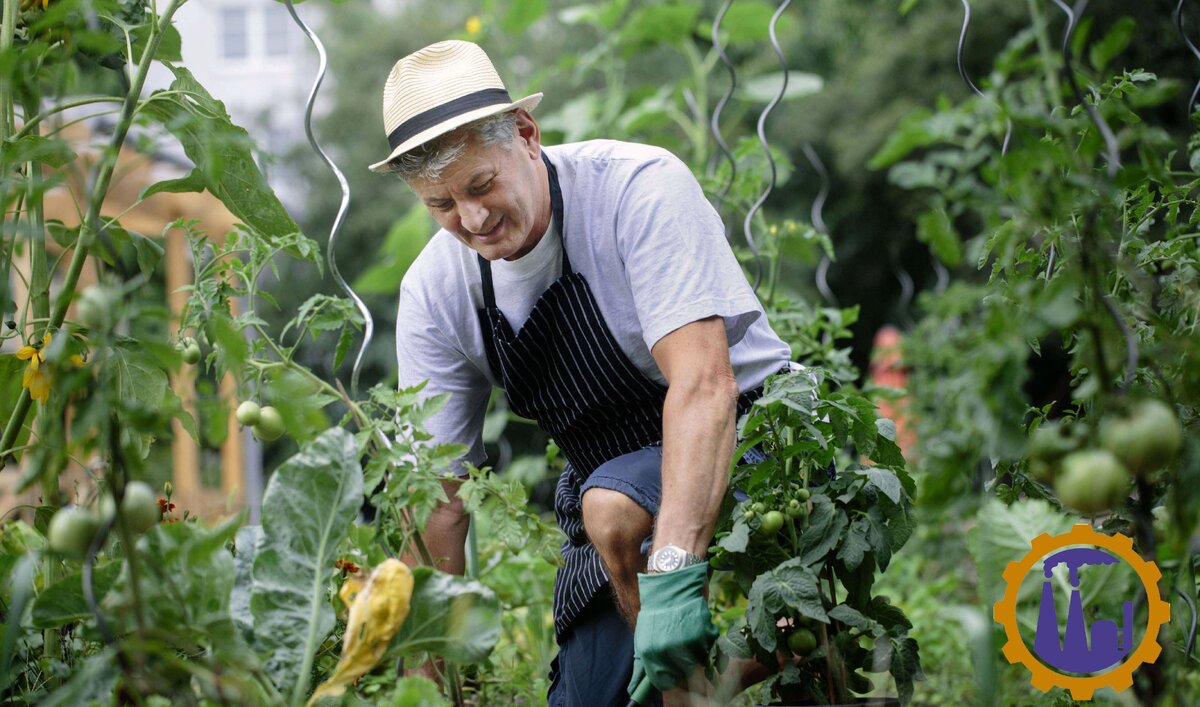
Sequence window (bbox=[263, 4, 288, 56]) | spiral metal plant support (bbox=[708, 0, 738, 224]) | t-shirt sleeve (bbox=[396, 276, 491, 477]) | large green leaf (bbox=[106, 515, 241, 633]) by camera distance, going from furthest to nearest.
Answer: window (bbox=[263, 4, 288, 56]) < spiral metal plant support (bbox=[708, 0, 738, 224]) < t-shirt sleeve (bbox=[396, 276, 491, 477]) < large green leaf (bbox=[106, 515, 241, 633])

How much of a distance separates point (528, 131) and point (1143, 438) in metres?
1.32

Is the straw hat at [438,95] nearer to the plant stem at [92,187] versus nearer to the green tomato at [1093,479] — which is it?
the plant stem at [92,187]

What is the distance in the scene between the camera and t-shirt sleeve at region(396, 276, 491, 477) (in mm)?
2004

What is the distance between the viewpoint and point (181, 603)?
101 cm

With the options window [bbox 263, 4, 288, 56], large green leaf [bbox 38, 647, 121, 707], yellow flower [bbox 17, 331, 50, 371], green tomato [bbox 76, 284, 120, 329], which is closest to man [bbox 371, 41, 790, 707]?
yellow flower [bbox 17, 331, 50, 371]

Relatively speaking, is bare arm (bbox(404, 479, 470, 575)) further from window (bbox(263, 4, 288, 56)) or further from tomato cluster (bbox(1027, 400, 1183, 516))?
window (bbox(263, 4, 288, 56))

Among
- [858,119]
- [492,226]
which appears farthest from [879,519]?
[858,119]

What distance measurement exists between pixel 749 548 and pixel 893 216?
10708 millimetres

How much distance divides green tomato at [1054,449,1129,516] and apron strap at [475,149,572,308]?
3.97ft

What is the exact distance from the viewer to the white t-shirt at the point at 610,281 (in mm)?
1689

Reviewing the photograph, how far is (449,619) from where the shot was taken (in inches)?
45.1

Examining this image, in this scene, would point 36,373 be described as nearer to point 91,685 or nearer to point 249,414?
point 249,414

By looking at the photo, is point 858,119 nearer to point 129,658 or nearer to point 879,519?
point 879,519

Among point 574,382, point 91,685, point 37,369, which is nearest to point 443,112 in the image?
point 574,382
